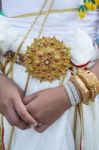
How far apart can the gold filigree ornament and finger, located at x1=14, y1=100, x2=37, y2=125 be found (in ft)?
0.44

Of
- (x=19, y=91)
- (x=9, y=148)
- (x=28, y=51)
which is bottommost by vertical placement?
(x=9, y=148)

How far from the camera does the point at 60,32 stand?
1.59 metres

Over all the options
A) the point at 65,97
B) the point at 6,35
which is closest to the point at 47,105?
the point at 65,97

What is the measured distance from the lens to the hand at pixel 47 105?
1481 mm

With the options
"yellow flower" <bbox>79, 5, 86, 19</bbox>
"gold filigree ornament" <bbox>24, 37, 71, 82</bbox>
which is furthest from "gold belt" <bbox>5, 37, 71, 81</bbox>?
"yellow flower" <bbox>79, 5, 86, 19</bbox>

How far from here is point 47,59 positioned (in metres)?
1.55

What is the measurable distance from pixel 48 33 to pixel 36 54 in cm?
9

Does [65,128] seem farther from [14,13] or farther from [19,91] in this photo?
[14,13]

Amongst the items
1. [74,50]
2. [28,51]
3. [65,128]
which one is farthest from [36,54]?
[65,128]

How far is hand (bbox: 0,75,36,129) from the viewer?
1.48m

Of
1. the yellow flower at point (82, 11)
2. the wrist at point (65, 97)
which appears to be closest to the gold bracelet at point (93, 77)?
the wrist at point (65, 97)

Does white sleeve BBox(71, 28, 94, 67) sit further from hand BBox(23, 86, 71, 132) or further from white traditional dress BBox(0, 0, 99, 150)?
hand BBox(23, 86, 71, 132)

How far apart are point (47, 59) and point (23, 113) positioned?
21 centimetres

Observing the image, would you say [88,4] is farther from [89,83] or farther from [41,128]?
[41,128]
